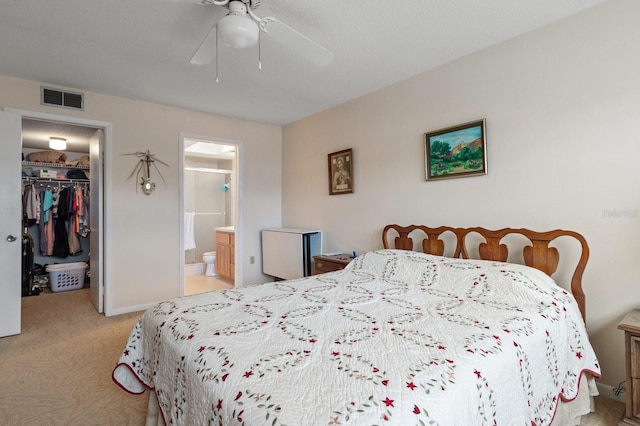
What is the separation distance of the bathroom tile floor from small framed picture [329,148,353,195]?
7.70ft

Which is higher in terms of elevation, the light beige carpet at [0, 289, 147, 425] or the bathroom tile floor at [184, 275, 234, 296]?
the bathroom tile floor at [184, 275, 234, 296]

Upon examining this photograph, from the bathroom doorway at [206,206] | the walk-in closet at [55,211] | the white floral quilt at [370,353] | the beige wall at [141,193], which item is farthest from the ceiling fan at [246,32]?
the bathroom doorway at [206,206]

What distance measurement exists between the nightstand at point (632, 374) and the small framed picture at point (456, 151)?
128 cm

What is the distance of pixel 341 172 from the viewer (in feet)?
12.2

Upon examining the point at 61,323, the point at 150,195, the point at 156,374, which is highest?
the point at 150,195

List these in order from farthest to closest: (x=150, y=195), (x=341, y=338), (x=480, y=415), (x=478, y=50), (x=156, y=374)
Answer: (x=150, y=195) → (x=478, y=50) → (x=156, y=374) → (x=341, y=338) → (x=480, y=415)

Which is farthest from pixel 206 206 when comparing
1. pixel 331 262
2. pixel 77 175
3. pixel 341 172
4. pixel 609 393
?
pixel 609 393

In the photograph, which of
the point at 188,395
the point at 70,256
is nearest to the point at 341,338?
the point at 188,395

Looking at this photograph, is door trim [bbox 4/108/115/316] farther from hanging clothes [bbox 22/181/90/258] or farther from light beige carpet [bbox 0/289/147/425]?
hanging clothes [bbox 22/181/90/258]

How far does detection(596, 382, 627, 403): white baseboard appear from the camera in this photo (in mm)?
1928

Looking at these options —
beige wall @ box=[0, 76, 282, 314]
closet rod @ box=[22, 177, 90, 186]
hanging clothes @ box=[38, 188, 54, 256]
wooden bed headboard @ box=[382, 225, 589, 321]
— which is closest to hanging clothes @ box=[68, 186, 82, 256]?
closet rod @ box=[22, 177, 90, 186]

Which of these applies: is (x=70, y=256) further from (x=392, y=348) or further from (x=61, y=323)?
(x=392, y=348)

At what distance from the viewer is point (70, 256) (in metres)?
5.45

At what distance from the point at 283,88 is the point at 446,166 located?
1.76 m
